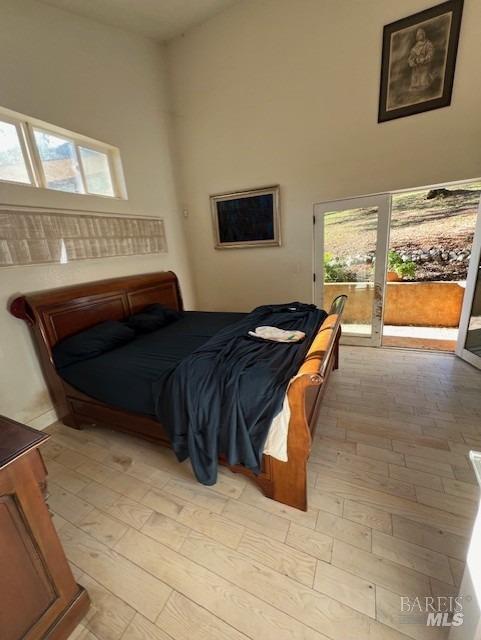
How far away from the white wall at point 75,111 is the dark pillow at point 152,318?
55 cm

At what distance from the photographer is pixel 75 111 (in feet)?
8.51

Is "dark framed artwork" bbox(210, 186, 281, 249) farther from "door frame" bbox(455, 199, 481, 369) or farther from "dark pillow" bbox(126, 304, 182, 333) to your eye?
"door frame" bbox(455, 199, 481, 369)

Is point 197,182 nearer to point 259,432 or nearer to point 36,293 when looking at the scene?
point 36,293

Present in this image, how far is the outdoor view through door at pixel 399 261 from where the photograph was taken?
3.32 m

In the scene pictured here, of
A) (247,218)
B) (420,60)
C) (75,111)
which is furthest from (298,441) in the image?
(420,60)

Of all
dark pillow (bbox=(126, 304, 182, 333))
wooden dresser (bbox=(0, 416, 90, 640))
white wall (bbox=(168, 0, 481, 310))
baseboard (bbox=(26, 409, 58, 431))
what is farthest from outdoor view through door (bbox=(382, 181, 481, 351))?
baseboard (bbox=(26, 409, 58, 431))

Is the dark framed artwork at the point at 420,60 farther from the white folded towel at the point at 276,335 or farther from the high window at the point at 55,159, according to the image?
the high window at the point at 55,159

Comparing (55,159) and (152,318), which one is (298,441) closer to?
(152,318)

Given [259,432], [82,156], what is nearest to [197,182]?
[82,156]

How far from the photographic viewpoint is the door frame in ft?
9.20

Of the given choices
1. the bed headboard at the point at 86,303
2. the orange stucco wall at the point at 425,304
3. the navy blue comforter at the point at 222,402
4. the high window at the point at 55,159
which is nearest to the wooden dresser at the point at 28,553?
the navy blue comforter at the point at 222,402

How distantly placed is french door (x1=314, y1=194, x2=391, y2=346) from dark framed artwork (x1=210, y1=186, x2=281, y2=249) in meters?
0.58

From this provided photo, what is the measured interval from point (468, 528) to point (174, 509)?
5.17 ft

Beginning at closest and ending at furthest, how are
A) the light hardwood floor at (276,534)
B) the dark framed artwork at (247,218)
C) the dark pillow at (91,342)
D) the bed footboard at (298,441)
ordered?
1. the light hardwood floor at (276,534)
2. the bed footboard at (298,441)
3. the dark pillow at (91,342)
4. the dark framed artwork at (247,218)
